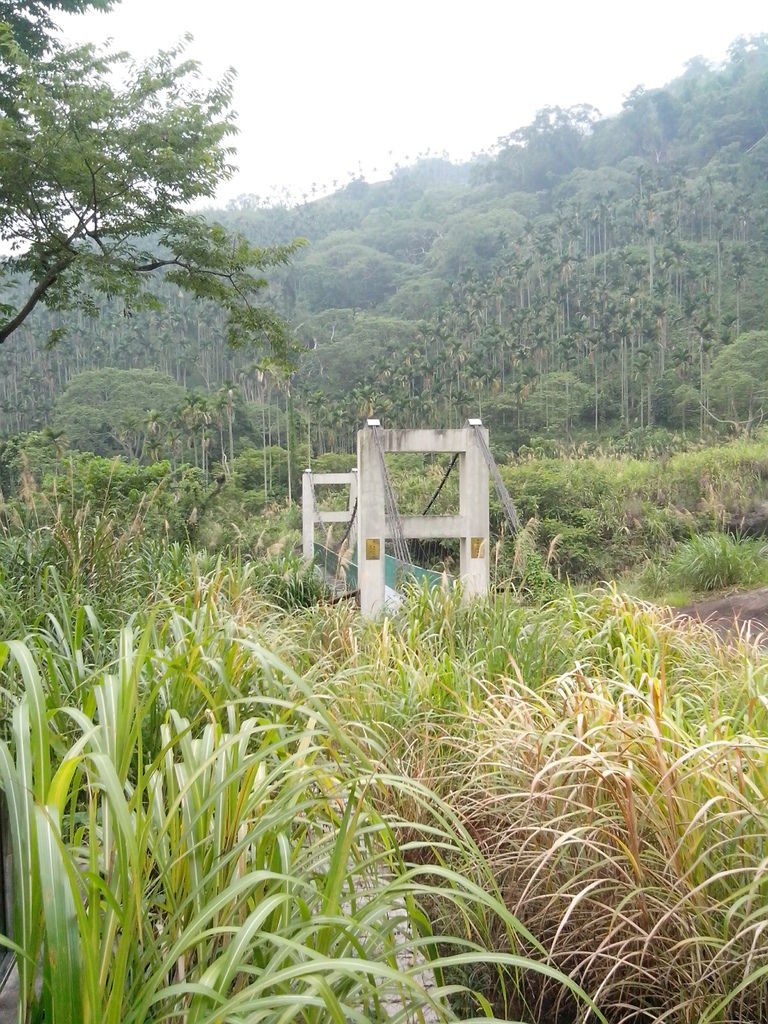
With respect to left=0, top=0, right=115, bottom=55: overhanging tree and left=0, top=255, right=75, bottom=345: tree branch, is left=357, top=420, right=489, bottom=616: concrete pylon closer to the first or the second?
left=0, top=255, right=75, bottom=345: tree branch

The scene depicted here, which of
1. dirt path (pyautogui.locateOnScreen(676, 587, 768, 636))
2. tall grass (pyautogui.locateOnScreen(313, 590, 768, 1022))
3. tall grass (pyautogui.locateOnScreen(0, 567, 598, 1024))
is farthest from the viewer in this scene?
dirt path (pyautogui.locateOnScreen(676, 587, 768, 636))

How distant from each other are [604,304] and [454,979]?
121 ft

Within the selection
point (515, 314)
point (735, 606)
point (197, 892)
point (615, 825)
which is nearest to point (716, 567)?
point (735, 606)

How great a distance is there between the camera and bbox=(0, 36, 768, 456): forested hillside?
1199 inches

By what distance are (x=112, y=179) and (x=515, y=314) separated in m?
35.7

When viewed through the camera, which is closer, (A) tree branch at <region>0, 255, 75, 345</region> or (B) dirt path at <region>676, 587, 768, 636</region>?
(A) tree branch at <region>0, 255, 75, 345</region>

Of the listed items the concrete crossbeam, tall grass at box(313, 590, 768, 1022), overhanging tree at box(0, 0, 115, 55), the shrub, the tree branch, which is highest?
overhanging tree at box(0, 0, 115, 55)

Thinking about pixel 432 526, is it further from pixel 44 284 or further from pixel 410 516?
pixel 44 284

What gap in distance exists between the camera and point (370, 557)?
6.28 m

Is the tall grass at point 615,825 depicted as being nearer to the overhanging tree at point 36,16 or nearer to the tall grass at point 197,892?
the tall grass at point 197,892

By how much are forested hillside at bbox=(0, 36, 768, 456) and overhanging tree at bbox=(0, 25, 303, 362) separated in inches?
602

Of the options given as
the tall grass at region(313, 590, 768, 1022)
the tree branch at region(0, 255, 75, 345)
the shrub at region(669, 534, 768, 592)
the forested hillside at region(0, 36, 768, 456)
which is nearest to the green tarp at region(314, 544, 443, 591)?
the tall grass at region(313, 590, 768, 1022)

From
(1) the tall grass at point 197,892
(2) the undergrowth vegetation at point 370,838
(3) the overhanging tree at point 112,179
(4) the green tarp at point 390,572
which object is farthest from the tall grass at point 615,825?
(3) the overhanging tree at point 112,179

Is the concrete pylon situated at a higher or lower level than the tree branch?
lower
